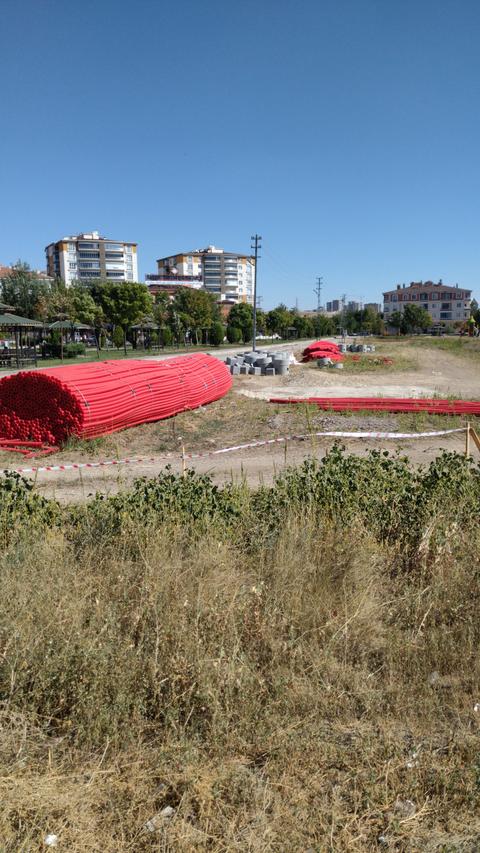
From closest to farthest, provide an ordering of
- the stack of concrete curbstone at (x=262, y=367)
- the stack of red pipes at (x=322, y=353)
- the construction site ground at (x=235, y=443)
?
the construction site ground at (x=235, y=443)
the stack of concrete curbstone at (x=262, y=367)
the stack of red pipes at (x=322, y=353)

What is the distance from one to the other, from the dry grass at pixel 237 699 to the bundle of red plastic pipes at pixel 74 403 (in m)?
7.08

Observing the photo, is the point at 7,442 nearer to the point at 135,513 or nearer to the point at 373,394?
the point at 135,513

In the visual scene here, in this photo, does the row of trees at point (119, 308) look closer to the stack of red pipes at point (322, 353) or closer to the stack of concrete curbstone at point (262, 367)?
the stack of red pipes at point (322, 353)

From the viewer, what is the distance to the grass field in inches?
101

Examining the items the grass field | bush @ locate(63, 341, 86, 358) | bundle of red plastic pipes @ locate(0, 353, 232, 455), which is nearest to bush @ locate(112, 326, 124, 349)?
bush @ locate(63, 341, 86, 358)

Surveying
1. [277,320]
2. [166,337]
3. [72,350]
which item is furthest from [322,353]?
[277,320]

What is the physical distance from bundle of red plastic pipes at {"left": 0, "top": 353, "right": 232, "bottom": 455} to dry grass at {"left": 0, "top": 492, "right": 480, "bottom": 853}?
7.08 meters

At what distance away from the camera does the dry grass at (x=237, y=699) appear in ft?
8.33

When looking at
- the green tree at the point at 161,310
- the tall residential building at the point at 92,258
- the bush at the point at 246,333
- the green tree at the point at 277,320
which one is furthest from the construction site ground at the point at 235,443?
the tall residential building at the point at 92,258

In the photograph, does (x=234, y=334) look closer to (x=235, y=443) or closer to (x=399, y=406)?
(x=399, y=406)

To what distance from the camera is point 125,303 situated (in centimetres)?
5378

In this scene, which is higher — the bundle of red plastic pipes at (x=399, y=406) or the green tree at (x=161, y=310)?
the green tree at (x=161, y=310)

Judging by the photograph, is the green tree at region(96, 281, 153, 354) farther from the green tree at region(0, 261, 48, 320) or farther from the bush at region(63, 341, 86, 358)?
the bush at region(63, 341, 86, 358)

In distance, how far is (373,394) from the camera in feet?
63.5
